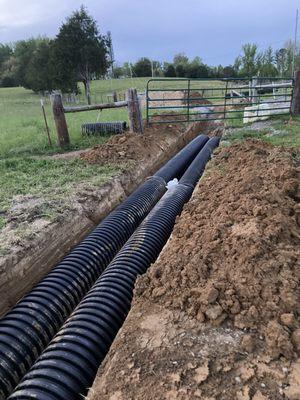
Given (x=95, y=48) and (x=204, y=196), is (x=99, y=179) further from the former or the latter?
(x=95, y=48)

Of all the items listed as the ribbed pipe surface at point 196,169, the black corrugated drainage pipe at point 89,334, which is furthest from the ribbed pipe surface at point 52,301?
the ribbed pipe surface at point 196,169

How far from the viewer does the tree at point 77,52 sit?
31.3 meters

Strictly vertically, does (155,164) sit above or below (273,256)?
below

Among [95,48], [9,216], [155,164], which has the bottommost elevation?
[155,164]

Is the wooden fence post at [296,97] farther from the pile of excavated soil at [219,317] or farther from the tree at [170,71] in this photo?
the tree at [170,71]

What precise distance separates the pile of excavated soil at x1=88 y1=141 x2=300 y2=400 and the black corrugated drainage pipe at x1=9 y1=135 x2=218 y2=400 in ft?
0.85

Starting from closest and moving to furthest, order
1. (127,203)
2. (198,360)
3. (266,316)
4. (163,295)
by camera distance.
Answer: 1. (198,360)
2. (266,316)
3. (163,295)
4. (127,203)

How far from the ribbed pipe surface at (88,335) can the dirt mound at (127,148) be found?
3.86 metres

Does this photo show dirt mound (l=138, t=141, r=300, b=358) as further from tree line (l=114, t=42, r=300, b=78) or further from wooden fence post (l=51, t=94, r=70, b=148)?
tree line (l=114, t=42, r=300, b=78)

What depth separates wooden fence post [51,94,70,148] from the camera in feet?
31.1

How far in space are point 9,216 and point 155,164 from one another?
4.81m

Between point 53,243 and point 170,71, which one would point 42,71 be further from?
point 53,243

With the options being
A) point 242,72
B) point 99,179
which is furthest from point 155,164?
point 242,72

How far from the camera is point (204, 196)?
5480mm
